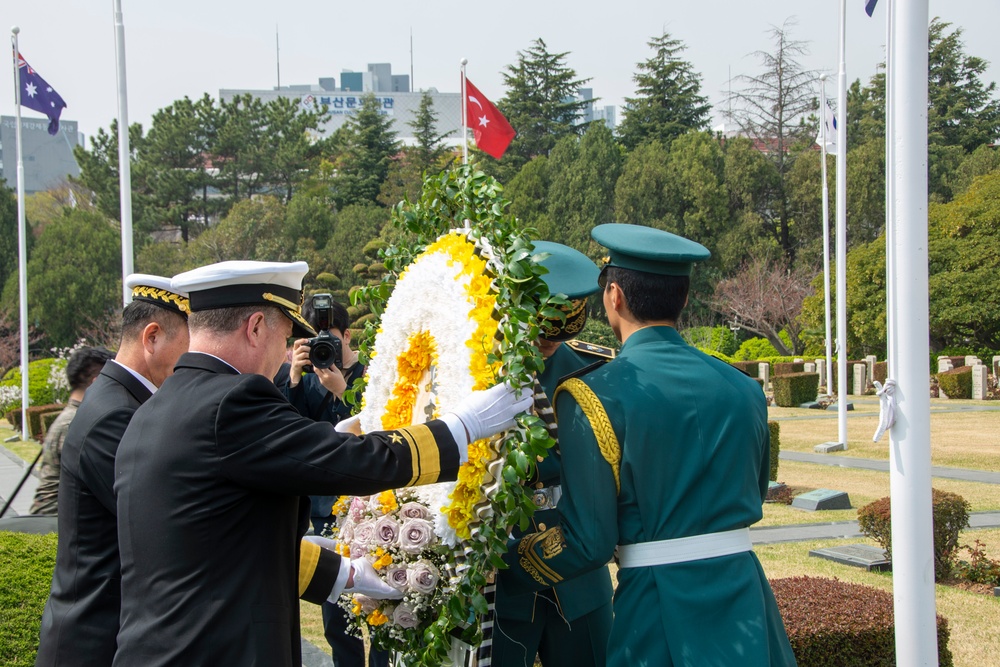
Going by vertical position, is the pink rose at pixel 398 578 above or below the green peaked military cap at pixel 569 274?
Result: below

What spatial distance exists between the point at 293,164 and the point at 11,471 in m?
32.9

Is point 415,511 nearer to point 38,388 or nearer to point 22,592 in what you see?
point 22,592

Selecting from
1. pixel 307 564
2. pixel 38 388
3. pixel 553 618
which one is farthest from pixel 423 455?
pixel 38 388

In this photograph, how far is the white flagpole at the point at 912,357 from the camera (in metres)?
3.32

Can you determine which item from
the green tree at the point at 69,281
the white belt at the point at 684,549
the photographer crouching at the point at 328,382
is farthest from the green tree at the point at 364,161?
the white belt at the point at 684,549

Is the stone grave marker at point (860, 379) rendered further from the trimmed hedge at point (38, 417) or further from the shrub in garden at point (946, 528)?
the shrub in garden at point (946, 528)

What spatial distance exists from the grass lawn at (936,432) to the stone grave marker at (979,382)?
2.70ft

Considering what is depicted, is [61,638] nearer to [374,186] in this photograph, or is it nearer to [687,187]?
[687,187]

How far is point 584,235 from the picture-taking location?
42125 mm

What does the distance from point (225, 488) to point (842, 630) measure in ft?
10.6

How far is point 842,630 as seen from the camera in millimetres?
4336

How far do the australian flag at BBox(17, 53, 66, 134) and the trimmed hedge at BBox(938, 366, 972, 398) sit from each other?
904 inches

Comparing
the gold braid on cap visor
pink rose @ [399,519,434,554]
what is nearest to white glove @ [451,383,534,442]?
pink rose @ [399,519,434,554]

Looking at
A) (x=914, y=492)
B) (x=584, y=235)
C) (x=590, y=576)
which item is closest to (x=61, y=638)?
(x=590, y=576)
